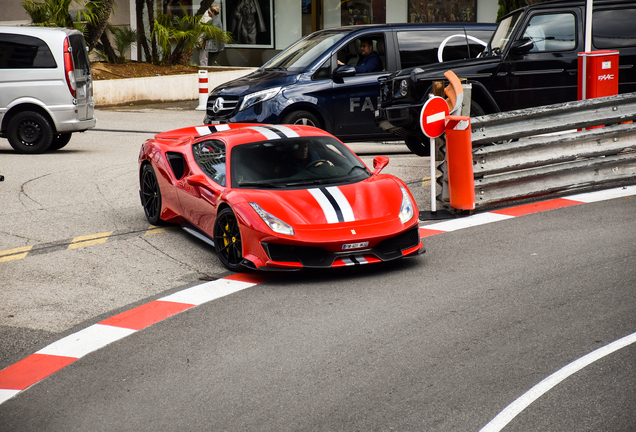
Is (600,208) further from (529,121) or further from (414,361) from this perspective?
(414,361)

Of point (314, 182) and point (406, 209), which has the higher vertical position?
point (314, 182)

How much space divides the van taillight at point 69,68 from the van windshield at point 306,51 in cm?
342

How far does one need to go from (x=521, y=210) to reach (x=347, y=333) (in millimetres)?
4190

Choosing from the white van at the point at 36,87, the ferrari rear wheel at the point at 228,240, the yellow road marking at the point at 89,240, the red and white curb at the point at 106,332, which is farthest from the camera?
the white van at the point at 36,87

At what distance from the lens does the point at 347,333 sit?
5477 millimetres

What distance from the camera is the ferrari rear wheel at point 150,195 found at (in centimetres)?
869

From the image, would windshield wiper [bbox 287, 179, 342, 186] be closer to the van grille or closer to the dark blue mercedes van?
the dark blue mercedes van

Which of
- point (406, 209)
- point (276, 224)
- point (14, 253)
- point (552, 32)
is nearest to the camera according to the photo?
point (276, 224)

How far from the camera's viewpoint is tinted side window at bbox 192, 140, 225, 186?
24.6 feet

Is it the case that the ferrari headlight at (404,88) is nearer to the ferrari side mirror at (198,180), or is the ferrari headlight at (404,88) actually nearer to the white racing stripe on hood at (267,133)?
the white racing stripe on hood at (267,133)

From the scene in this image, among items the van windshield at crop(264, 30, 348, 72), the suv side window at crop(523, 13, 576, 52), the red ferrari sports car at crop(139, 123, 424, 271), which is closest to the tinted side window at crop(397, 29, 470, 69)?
the van windshield at crop(264, 30, 348, 72)

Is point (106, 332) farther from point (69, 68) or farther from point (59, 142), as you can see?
point (59, 142)

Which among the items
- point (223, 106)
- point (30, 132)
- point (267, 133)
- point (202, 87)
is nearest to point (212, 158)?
point (267, 133)

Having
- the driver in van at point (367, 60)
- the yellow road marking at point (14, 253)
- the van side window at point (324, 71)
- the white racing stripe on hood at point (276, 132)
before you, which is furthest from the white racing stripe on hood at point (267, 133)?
the driver in van at point (367, 60)
